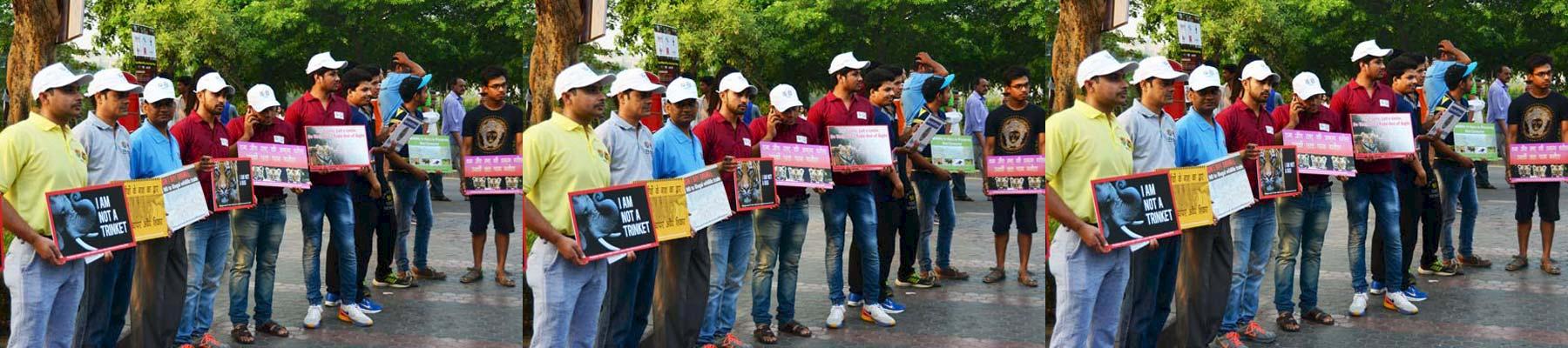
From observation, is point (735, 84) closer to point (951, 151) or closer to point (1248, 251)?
point (1248, 251)

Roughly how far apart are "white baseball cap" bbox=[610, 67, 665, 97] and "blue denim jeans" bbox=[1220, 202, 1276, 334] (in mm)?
3255

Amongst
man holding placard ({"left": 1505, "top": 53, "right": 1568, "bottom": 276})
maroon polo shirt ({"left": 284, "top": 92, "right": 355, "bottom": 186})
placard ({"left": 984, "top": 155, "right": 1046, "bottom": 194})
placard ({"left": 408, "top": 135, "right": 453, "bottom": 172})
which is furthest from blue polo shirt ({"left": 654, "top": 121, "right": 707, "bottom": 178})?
man holding placard ({"left": 1505, "top": 53, "right": 1568, "bottom": 276})

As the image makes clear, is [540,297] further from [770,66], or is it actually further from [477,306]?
[477,306]

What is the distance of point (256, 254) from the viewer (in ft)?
26.6

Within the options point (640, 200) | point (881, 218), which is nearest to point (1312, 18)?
point (881, 218)


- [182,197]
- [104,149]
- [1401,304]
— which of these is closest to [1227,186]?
[1401,304]

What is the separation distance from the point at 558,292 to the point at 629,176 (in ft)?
1.75

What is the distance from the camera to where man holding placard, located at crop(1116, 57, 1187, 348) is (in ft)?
20.5

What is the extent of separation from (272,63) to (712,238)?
2.69 metres

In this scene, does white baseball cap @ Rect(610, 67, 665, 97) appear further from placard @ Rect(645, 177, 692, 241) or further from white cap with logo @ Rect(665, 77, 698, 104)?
white cap with logo @ Rect(665, 77, 698, 104)

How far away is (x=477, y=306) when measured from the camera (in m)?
9.27

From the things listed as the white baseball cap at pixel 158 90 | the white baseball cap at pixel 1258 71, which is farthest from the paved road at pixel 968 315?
the white baseball cap at pixel 158 90

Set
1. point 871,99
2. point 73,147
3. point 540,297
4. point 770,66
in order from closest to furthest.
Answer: point 73,147, point 540,297, point 770,66, point 871,99

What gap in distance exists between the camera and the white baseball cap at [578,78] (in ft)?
18.3
